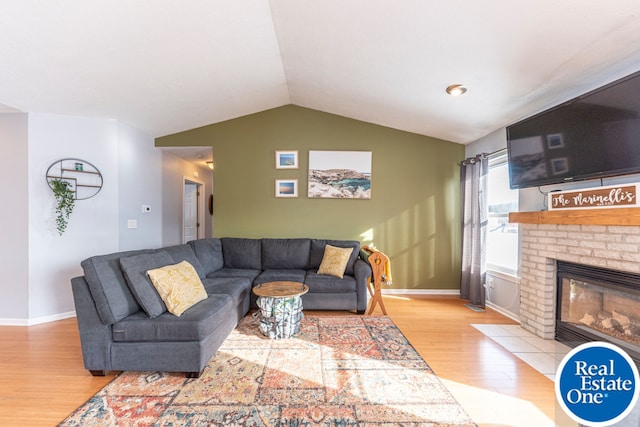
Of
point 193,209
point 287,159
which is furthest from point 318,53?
point 193,209

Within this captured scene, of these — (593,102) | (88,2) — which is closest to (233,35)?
(88,2)

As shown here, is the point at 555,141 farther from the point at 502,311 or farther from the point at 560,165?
the point at 502,311

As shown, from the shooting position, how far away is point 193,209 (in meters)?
6.00

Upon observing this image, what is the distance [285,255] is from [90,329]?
2.25 metres

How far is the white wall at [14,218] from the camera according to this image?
298cm

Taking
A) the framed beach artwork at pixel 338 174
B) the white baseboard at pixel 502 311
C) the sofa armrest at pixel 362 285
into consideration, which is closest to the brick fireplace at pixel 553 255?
the white baseboard at pixel 502 311

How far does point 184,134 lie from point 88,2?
8.20 feet

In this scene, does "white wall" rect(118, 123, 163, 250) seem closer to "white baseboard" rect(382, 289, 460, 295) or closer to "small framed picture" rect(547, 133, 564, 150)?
"white baseboard" rect(382, 289, 460, 295)

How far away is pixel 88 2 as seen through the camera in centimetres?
185

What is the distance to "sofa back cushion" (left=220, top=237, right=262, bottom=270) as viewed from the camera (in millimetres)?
3869

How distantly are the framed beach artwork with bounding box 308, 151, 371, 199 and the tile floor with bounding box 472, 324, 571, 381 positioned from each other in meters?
2.32

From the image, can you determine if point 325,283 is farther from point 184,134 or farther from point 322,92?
point 184,134

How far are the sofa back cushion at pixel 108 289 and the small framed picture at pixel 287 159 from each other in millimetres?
2624

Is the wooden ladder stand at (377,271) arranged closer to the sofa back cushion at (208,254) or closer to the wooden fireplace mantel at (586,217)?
the wooden fireplace mantel at (586,217)
